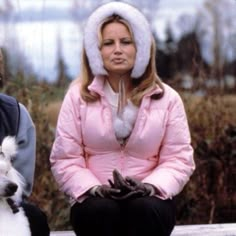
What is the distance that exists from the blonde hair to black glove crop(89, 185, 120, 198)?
0.46m

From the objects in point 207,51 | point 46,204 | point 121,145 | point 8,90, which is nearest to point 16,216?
point 121,145

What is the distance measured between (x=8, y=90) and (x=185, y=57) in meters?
1.74

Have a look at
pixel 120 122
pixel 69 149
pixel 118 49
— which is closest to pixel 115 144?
pixel 120 122

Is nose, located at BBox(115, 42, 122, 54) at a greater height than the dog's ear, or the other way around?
nose, located at BBox(115, 42, 122, 54)

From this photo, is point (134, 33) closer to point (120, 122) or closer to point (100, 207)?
point (120, 122)

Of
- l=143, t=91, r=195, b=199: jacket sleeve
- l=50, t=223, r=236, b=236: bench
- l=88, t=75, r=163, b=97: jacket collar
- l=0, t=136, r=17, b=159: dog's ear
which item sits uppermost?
l=88, t=75, r=163, b=97: jacket collar

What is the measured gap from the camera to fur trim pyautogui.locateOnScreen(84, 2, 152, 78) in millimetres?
4730

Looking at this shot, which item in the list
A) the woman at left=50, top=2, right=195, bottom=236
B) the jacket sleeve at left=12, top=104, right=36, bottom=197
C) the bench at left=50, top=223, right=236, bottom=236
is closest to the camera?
the jacket sleeve at left=12, top=104, right=36, bottom=197

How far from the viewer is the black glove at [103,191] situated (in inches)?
179

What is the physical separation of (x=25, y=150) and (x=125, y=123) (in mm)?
533

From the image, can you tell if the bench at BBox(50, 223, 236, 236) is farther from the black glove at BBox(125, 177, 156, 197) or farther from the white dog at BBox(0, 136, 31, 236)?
the white dog at BBox(0, 136, 31, 236)

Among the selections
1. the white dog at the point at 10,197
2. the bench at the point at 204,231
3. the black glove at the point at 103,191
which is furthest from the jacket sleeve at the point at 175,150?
the white dog at the point at 10,197

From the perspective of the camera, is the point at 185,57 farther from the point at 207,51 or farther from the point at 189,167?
the point at 189,167

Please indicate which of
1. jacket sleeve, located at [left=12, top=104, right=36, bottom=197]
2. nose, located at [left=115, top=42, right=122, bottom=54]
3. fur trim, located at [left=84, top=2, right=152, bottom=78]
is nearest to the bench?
jacket sleeve, located at [left=12, top=104, right=36, bottom=197]
